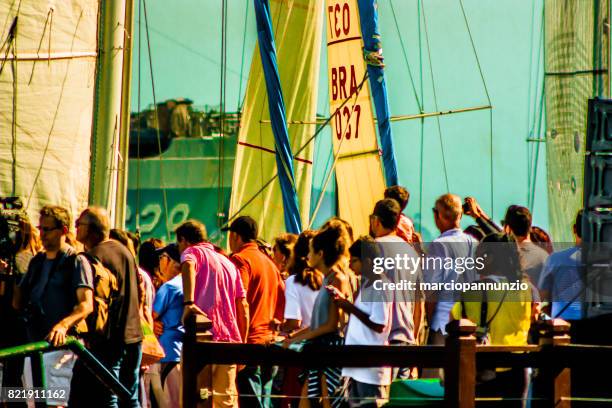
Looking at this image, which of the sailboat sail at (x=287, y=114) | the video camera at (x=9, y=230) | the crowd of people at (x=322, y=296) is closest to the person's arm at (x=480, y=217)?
the crowd of people at (x=322, y=296)

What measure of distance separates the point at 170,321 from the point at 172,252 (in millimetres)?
796

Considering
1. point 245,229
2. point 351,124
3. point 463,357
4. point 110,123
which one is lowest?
point 463,357

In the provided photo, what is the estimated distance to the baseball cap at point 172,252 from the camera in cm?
1094

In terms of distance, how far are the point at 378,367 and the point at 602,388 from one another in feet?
4.13

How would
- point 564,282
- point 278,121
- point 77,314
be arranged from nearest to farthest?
point 77,314 → point 564,282 → point 278,121

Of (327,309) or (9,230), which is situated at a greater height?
(9,230)

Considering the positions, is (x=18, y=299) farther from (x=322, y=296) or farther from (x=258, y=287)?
(x=258, y=287)

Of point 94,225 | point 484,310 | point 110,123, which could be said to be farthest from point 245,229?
point 110,123

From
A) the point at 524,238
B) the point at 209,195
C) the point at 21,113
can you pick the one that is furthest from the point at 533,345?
the point at 209,195

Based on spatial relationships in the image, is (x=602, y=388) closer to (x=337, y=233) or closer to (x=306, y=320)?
(x=337, y=233)

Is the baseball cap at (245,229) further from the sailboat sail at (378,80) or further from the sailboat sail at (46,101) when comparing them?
the sailboat sail at (378,80)

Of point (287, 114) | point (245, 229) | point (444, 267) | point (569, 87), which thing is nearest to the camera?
point (444, 267)

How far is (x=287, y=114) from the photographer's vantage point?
2714 cm

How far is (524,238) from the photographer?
941 centimetres
